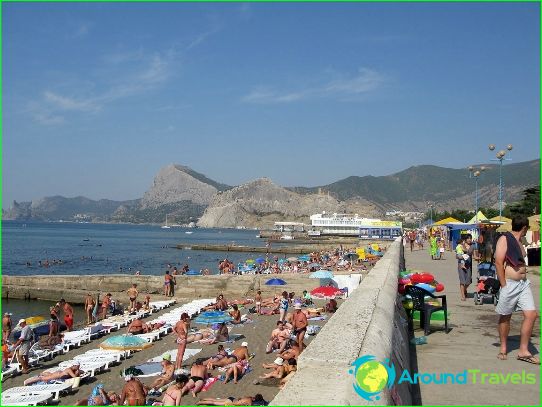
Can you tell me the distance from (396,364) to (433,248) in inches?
846

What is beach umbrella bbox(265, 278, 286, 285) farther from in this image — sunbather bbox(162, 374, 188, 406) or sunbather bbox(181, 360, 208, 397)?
sunbather bbox(162, 374, 188, 406)

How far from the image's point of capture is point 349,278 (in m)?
20.2

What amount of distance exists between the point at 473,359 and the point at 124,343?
10755 millimetres

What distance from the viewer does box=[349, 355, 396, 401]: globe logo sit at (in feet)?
9.57

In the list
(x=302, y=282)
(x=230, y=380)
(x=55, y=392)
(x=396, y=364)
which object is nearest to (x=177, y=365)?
(x=230, y=380)

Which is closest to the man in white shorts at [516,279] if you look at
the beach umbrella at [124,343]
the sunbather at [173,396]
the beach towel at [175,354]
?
the sunbather at [173,396]

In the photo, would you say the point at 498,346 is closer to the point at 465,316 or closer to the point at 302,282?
the point at 465,316

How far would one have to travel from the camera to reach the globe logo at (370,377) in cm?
292

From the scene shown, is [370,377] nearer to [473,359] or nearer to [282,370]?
[473,359]

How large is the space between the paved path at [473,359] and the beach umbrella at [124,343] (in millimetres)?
8830

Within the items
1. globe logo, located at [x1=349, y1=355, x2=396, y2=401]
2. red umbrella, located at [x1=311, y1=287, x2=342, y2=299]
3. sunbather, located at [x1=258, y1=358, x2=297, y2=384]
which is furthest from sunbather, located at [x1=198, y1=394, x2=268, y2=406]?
red umbrella, located at [x1=311, y1=287, x2=342, y2=299]

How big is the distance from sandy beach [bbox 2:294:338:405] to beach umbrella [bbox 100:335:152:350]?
0.22 m

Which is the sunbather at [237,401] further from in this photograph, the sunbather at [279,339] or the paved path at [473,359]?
the sunbather at [279,339]

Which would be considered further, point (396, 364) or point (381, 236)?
point (381, 236)
